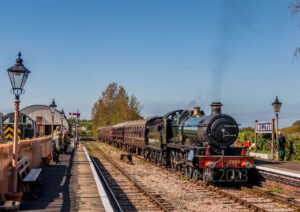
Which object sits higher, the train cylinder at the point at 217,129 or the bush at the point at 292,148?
the train cylinder at the point at 217,129

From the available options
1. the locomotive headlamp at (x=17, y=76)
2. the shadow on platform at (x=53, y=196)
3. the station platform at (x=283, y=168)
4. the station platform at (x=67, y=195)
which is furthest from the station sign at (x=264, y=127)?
the locomotive headlamp at (x=17, y=76)

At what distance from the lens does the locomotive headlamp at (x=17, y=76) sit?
9.00 m

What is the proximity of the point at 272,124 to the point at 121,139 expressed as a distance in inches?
768

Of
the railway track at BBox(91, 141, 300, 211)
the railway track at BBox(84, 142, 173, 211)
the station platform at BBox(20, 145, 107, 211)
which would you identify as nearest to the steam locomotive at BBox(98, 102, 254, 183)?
the railway track at BBox(91, 141, 300, 211)

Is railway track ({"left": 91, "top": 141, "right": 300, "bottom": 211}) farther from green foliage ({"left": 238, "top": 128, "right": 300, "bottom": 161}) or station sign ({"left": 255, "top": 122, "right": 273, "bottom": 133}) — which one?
station sign ({"left": 255, "top": 122, "right": 273, "bottom": 133})

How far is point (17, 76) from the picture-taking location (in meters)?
9.05

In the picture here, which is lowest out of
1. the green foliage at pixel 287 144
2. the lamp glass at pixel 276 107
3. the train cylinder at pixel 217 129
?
the green foliage at pixel 287 144

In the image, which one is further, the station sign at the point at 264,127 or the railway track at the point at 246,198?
the station sign at the point at 264,127

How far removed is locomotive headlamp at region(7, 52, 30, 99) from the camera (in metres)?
9.00

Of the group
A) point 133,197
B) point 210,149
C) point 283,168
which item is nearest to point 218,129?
point 210,149

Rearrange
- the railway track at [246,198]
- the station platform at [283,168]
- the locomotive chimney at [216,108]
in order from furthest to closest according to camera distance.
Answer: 1. the locomotive chimney at [216,108]
2. the station platform at [283,168]
3. the railway track at [246,198]

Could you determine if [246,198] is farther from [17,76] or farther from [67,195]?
[17,76]

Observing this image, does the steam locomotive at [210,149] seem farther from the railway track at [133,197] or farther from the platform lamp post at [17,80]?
the platform lamp post at [17,80]

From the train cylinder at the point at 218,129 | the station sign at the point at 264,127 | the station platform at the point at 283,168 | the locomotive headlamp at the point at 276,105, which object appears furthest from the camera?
the station sign at the point at 264,127
